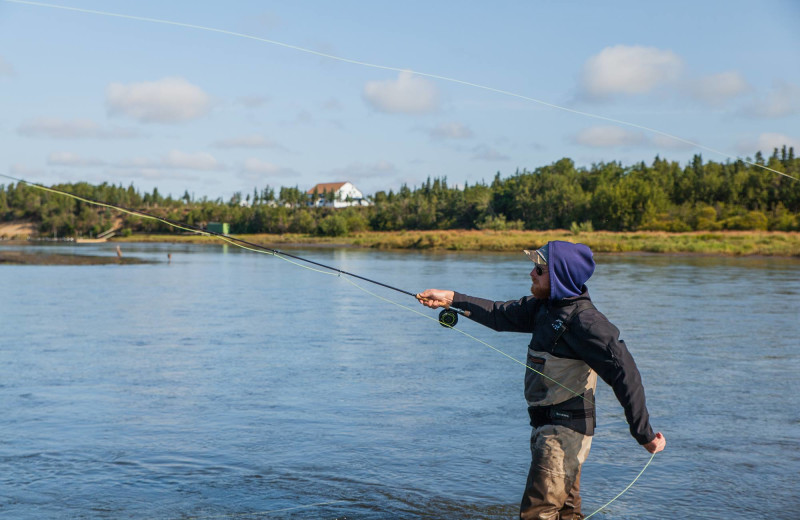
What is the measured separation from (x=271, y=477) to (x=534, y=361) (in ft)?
10.7

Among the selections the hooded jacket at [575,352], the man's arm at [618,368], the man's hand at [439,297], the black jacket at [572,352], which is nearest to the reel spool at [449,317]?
the man's hand at [439,297]

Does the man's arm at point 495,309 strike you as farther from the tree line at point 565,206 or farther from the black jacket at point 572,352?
the tree line at point 565,206

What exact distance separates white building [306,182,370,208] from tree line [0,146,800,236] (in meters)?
19.6

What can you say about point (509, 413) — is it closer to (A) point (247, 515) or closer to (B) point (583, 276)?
(A) point (247, 515)

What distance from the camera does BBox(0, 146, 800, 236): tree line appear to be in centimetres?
8000

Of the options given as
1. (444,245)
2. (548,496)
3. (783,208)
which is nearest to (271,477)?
(548,496)

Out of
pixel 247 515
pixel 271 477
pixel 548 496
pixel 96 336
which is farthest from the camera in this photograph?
pixel 96 336

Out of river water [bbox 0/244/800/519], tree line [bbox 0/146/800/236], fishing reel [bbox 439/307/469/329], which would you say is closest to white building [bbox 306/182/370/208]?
tree line [bbox 0/146/800/236]

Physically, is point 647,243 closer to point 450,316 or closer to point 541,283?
point 450,316

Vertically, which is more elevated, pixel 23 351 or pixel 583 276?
pixel 583 276

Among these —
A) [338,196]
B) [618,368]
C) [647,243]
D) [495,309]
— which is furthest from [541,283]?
[338,196]

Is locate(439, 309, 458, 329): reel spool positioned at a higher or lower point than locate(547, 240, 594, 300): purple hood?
lower

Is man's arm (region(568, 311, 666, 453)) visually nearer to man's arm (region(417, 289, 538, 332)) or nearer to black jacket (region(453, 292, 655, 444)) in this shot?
black jacket (region(453, 292, 655, 444))

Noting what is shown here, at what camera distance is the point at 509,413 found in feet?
29.6
